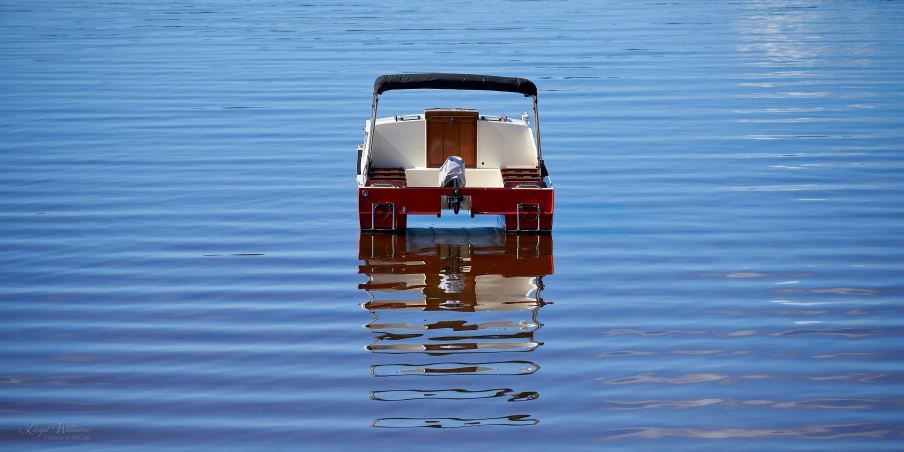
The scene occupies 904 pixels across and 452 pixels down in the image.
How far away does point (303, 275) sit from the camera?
1127 cm

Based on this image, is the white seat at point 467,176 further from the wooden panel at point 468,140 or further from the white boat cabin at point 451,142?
the wooden panel at point 468,140

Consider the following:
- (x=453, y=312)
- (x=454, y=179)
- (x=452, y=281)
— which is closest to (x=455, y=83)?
(x=454, y=179)

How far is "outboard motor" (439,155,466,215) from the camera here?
1263 cm

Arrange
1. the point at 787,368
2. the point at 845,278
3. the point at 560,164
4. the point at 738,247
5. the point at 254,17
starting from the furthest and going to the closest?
the point at 254,17 → the point at 560,164 → the point at 738,247 → the point at 845,278 → the point at 787,368

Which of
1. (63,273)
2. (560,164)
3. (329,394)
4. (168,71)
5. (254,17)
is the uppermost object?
(254,17)

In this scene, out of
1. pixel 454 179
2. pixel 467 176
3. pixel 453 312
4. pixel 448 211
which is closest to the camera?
pixel 453 312

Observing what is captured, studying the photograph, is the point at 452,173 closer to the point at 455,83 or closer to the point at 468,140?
the point at 455,83

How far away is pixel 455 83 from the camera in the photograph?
1380cm

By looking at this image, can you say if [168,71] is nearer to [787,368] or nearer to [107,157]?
[107,157]

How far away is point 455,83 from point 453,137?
3.93 ft

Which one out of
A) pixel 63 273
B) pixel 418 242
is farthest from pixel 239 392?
pixel 418 242

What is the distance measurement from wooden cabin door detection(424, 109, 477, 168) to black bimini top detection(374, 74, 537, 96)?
2.83 ft

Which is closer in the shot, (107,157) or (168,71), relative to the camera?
(107,157)

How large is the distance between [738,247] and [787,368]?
3686mm
